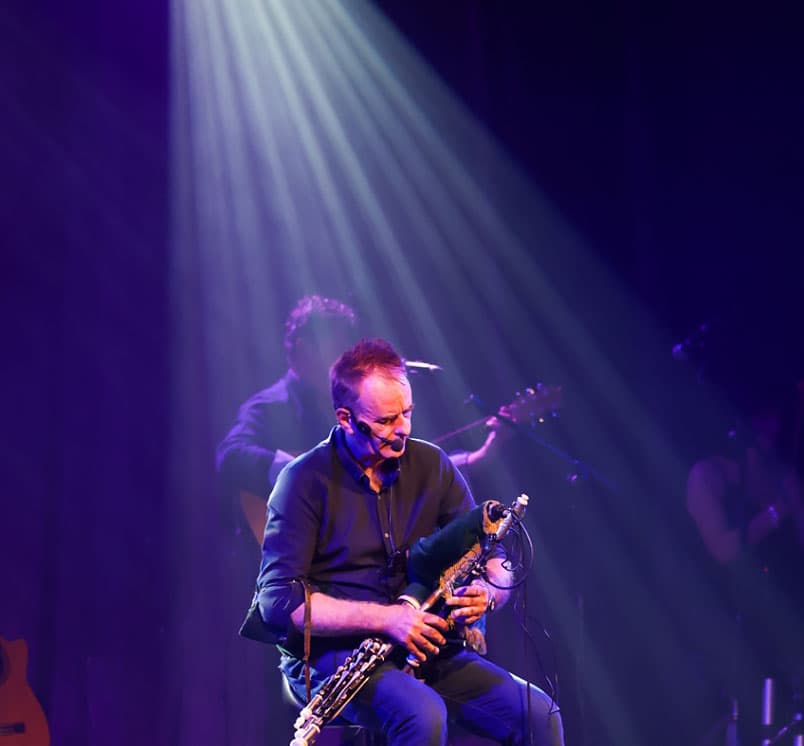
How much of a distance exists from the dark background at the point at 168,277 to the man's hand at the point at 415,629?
2794 millimetres

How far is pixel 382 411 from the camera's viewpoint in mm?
3449

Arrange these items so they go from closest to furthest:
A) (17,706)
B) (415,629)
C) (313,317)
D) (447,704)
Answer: (415,629) < (447,704) < (17,706) < (313,317)

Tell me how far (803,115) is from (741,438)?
2.14 metres

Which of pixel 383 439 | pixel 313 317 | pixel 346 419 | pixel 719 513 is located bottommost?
pixel 719 513

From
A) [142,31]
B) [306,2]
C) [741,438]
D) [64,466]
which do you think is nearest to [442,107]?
[306,2]

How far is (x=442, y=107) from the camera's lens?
259 inches

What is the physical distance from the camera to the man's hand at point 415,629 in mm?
3199

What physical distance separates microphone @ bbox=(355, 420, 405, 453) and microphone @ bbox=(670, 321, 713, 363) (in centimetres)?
306

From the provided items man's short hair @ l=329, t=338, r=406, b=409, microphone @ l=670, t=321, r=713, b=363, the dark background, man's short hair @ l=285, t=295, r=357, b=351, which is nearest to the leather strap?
man's short hair @ l=329, t=338, r=406, b=409

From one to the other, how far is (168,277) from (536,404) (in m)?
2.32

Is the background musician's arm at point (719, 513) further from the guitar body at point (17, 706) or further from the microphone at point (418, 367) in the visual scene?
the guitar body at point (17, 706)

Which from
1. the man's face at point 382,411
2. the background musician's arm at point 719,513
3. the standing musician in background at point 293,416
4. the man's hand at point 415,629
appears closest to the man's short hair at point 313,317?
the standing musician in background at point 293,416

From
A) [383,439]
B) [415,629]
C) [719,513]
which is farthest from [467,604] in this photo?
[719,513]

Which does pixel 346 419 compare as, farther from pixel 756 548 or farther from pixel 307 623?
pixel 756 548
